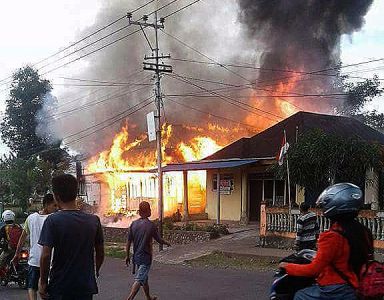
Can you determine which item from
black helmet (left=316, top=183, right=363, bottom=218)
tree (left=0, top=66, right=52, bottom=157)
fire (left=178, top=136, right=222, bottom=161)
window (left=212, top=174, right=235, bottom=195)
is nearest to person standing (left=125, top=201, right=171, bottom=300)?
black helmet (left=316, top=183, right=363, bottom=218)

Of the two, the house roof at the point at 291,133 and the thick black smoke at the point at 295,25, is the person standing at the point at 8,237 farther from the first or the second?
the thick black smoke at the point at 295,25

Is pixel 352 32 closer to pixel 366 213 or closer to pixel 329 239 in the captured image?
→ pixel 366 213

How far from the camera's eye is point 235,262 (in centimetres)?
1402

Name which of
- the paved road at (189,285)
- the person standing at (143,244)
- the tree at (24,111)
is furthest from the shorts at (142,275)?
the tree at (24,111)

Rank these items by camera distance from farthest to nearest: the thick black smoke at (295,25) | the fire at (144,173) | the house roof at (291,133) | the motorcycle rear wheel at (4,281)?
the thick black smoke at (295,25) < the fire at (144,173) < the house roof at (291,133) < the motorcycle rear wheel at (4,281)

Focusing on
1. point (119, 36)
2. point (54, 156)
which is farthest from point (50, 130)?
point (119, 36)

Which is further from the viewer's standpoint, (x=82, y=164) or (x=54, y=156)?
(x=54, y=156)

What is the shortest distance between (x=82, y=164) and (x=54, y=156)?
5.44 m

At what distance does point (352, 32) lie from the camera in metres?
36.7

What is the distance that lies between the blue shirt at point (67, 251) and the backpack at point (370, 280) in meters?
1.91

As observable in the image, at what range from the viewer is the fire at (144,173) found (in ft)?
89.1

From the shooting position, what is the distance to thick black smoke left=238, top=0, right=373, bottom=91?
1409 inches

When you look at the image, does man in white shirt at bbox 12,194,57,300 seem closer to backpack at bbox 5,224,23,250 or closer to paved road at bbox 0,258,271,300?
paved road at bbox 0,258,271,300

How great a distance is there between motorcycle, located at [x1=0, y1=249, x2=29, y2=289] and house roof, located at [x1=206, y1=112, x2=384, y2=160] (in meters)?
12.5
